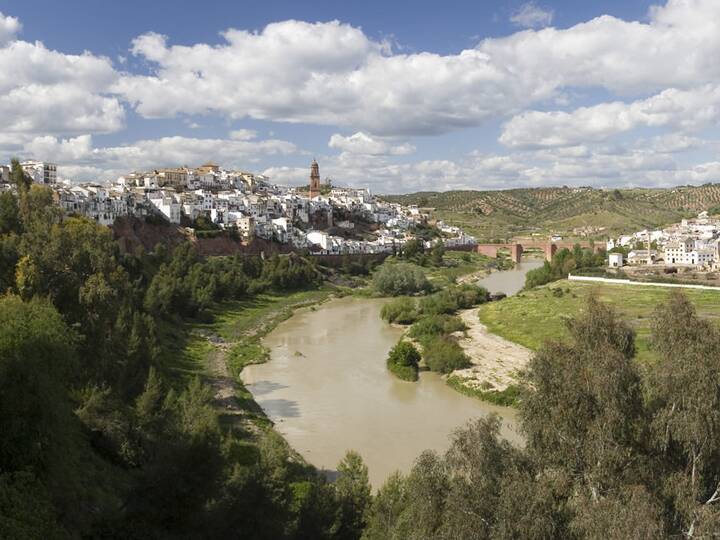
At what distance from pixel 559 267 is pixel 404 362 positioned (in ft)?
131

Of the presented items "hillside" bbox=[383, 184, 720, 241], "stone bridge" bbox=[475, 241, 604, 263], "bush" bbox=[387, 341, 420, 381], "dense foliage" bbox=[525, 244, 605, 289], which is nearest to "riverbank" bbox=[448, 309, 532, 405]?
"bush" bbox=[387, 341, 420, 381]

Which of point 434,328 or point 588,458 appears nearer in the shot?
point 588,458

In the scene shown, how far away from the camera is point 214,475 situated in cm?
1077

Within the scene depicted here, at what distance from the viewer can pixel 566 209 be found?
16175cm

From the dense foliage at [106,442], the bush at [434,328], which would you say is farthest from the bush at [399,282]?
the dense foliage at [106,442]

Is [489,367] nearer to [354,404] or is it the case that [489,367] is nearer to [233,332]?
[354,404]

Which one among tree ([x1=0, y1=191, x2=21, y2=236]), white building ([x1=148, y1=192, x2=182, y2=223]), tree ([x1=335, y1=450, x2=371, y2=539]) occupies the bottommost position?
tree ([x1=335, y1=450, x2=371, y2=539])

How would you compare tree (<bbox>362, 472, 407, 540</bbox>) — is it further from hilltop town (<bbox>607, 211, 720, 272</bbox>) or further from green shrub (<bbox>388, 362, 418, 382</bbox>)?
hilltop town (<bbox>607, 211, 720, 272</bbox>)

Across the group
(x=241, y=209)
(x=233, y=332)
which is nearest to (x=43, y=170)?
(x=241, y=209)

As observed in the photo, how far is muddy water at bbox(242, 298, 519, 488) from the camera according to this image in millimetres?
19484

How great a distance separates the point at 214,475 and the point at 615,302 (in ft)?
135

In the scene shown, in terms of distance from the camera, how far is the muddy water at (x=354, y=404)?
19.5m

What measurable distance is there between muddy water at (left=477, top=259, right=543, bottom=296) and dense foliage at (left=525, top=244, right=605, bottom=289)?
2.18 meters

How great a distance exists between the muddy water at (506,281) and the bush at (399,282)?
7.86 metres
